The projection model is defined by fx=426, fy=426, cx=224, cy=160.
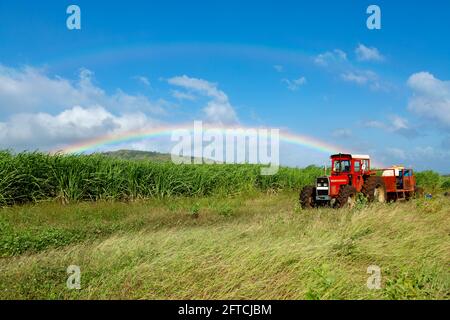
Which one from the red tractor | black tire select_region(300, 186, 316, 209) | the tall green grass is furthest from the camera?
the tall green grass

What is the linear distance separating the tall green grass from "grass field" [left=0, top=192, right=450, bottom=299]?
5072 millimetres

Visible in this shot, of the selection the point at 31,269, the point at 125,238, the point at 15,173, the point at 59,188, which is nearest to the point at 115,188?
the point at 59,188

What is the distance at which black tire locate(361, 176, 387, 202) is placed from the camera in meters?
13.6

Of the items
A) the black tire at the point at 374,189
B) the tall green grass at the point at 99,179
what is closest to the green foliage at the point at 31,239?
the tall green grass at the point at 99,179

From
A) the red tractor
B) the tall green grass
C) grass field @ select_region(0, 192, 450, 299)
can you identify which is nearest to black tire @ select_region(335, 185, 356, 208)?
the red tractor

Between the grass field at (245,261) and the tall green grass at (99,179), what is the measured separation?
16.6ft

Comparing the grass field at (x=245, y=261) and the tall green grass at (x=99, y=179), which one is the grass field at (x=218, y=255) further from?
the tall green grass at (x=99, y=179)

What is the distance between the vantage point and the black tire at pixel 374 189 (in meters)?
13.6

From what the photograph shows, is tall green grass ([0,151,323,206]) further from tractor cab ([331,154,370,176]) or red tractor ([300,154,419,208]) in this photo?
tractor cab ([331,154,370,176])

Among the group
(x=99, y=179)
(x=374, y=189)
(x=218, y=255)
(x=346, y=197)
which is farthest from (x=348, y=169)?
(x=218, y=255)

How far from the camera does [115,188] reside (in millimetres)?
14961

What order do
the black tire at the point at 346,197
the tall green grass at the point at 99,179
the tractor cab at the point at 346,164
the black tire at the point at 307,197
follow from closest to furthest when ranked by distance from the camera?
the black tire at the point at 346,197
the black tire at the point at 307,197
the tall green grass at the point at 99,179
the tractor cab at the point at 346,164

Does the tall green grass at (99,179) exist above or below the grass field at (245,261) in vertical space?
above

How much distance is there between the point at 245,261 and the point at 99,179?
1046 cm
